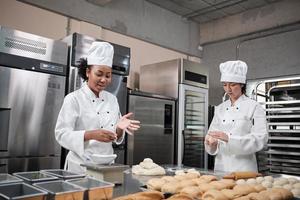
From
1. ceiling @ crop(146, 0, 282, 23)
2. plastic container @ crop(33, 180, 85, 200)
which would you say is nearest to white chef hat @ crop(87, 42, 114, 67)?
plastic container @ crop(33, 180, 85, 200)

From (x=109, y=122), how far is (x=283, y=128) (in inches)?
103

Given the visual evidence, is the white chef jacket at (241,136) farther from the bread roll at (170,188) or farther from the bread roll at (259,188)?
the bread roll at (170,188)

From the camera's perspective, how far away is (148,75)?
388cm

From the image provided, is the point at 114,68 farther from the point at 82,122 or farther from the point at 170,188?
the point at 170,188

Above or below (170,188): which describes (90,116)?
above

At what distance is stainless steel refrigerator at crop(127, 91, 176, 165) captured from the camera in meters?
3.11

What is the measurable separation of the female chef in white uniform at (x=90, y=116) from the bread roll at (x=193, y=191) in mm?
523

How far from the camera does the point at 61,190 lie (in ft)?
3.06

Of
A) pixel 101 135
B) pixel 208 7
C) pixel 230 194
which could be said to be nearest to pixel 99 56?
pixel 101 135

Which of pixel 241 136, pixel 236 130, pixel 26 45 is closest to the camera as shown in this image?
pixel 241 136

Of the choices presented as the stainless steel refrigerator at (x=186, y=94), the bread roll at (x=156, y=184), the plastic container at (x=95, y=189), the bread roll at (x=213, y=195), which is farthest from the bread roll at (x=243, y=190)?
the stainless steel refrigerator at (x=186, y=94)

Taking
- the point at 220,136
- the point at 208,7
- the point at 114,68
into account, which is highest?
the point at 208,7

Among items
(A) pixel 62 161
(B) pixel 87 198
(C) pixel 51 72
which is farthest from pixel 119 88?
(B) pixel 87 198

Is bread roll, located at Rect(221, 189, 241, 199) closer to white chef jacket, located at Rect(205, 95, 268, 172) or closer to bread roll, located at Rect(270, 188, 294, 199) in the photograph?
bread roll, located at Rect(270, 188, 294, 199)
